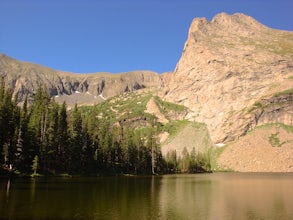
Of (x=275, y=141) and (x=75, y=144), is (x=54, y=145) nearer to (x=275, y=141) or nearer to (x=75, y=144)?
(x=75, y=144)

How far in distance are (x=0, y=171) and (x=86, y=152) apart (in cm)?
4306

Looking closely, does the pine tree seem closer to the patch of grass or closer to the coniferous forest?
the coniferous forest

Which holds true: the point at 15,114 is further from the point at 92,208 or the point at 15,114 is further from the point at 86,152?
the point at 92,208

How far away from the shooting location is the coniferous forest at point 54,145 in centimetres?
7296

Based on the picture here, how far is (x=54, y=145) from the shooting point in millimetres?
86750

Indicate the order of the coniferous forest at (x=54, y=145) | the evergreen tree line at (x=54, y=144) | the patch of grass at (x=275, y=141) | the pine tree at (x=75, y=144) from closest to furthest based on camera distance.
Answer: the coniferous forest at (x=54, y=145), the evergreen tree line at (x=54, y=144), the pine tree at (x=75, y=144), the patch of grass at (x=275, y=141)

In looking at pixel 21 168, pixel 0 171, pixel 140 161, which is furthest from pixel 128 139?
pixel 0 171

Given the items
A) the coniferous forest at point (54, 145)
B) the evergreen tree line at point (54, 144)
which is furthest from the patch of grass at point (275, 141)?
the evergreen tree line at point (54, 144)

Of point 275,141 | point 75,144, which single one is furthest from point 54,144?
point 275,141

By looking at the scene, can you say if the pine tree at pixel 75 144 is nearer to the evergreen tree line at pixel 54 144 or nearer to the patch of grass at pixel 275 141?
the evergreen tree line at pixel 54 144

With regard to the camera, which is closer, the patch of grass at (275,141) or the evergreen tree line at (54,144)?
the evergreen tree line at (54,144)

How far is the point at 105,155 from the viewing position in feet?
380

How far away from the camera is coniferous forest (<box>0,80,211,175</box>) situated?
73.0 m

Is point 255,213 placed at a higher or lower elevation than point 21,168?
lower
